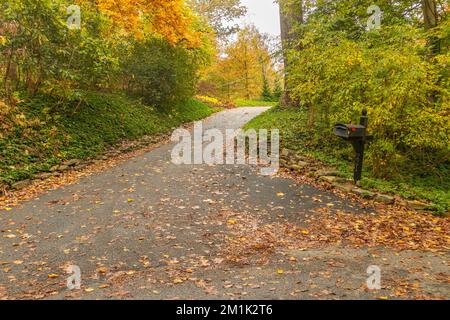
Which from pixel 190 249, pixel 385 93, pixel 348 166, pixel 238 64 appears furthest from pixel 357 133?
pixel 238 64

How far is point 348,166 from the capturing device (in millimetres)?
9148

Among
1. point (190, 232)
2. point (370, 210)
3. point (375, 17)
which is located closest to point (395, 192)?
point (370, 210)

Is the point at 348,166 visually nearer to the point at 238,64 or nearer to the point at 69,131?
the point at 69,131

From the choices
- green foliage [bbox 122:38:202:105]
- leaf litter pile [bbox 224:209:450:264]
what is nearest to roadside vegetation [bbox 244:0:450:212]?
leaf litter pile [bbox 224:209:450:264]

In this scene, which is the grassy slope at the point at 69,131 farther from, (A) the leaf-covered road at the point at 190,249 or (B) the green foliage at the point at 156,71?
(A) the leaf-covered road at the point at 190,249

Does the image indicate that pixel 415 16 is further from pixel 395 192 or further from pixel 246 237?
pixel 246 237

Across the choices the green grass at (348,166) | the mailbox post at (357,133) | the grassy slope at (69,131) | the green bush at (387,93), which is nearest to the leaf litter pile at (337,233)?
the green grass at (348,166)

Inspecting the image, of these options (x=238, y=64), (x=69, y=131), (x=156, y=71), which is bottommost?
(x=69, y=131)

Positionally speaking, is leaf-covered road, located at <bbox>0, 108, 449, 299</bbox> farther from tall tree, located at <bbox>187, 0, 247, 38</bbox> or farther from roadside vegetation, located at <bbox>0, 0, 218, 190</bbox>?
tall tree, located at <bbox>187, 0, 247, 38</bbox>

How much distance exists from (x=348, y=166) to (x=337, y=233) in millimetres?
3481

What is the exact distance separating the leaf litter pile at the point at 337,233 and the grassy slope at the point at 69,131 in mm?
5229

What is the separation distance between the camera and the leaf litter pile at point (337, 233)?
5.49 meters

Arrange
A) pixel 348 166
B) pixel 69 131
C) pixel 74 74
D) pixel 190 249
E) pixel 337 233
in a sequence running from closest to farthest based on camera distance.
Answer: pixel 190 249 → pixel 337 233 → pixel 348 166 → pixel 74 74 → pixel 69 131

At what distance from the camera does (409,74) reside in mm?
7297
